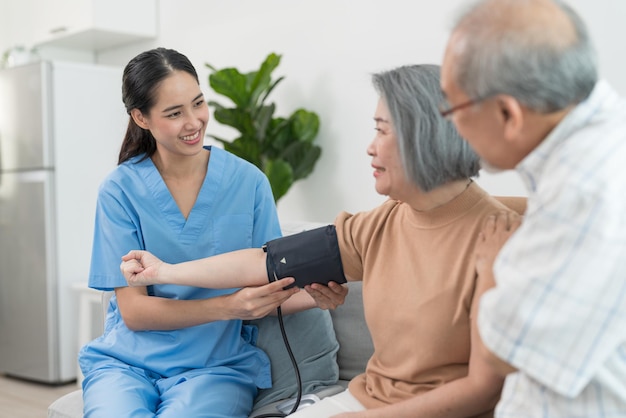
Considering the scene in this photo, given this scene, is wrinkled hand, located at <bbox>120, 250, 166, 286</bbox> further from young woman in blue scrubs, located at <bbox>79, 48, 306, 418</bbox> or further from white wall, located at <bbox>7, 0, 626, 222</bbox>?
white wall, located at <bbox>7, 0, 626, 222</bbox>

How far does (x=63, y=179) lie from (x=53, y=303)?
0.62 metres

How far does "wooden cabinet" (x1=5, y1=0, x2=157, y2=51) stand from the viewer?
12.9 feet

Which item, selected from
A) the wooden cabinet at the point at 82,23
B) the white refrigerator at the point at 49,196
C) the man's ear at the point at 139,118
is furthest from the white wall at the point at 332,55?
the man's ear at the point at 139,118

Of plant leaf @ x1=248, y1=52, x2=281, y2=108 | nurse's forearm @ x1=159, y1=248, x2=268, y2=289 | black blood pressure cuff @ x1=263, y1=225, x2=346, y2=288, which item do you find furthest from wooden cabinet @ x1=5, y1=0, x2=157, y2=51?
black blood pressure cuff @ x1=263, y1=225, x2=346, y2=288

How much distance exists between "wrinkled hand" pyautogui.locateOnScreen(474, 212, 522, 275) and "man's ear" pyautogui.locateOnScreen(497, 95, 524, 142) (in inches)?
10.3

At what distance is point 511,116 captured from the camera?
921 millimetres

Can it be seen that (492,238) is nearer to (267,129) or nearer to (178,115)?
(178,115)

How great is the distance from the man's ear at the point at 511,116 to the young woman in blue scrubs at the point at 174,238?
93 centimetres

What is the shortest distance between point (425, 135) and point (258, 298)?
0.55m

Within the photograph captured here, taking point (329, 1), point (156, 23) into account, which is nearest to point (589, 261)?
point (329, 1)

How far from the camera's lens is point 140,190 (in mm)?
1833

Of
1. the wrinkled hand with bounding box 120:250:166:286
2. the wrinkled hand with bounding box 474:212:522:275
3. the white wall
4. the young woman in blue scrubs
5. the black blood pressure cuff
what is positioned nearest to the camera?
the wrinkled hand with bounding box 474:212:522:275

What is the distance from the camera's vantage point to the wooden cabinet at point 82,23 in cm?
394

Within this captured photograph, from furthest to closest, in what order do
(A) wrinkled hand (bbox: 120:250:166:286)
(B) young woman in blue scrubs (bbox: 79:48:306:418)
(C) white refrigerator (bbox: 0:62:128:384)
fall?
(C) white refrigerator (bbox: 0:62:128:384) < (B) young woman in blue scrubs (bbox: 79:48:306:418) < (A) wrinkled hand (bbox: 120:250:166:286)
